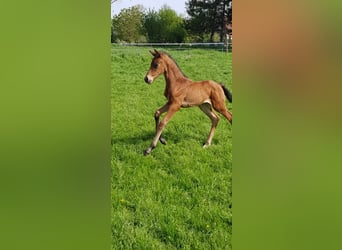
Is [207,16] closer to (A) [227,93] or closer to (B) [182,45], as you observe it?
(B) [182,45]

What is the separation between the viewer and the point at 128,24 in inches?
77.5

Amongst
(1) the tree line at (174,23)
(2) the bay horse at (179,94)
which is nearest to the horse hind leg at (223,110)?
(2) the bay horse at (179,94)

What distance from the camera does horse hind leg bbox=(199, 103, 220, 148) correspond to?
2.03 m

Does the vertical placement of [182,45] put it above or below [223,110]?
above

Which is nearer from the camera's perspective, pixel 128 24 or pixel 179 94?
pixel 128 24

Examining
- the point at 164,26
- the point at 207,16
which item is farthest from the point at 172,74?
the point at 207,16

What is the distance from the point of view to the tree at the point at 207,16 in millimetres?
1899

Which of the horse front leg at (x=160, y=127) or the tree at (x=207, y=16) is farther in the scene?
the horse front leg at (x=160, y=127)

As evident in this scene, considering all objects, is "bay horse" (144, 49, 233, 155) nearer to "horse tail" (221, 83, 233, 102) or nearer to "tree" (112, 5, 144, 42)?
"horse tail" (221, 83, 233, 102)

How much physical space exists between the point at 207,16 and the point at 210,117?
0.56 meters

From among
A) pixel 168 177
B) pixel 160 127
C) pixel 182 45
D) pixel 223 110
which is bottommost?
pixel 168 177

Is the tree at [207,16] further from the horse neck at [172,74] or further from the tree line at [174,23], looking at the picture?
the horse neck at [172,74]
